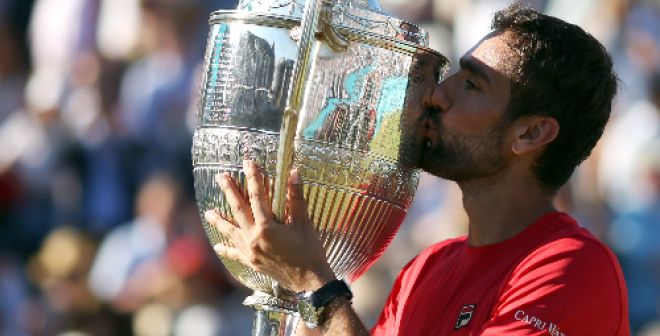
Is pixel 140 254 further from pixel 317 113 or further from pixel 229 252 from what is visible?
pixel 317 113

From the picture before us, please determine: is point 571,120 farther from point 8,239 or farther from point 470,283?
point 8,239

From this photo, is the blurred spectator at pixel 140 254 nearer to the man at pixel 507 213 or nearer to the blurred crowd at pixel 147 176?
the blurred crowd at pixel 147 176

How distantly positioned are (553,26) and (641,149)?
10.2ft

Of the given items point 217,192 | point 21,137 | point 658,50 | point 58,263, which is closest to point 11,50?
point 21,137

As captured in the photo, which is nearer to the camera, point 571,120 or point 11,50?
point 571,120

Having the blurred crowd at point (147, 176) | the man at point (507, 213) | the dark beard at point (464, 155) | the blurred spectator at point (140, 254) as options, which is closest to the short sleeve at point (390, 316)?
the man at point (507, 213)

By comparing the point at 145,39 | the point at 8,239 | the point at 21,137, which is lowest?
the point at 8,239

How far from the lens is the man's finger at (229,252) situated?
355cm

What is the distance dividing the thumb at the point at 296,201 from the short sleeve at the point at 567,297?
1.77ft

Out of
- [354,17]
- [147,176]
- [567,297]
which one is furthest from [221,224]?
[147,176]

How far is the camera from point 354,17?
349 cm

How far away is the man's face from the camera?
3.74 meters

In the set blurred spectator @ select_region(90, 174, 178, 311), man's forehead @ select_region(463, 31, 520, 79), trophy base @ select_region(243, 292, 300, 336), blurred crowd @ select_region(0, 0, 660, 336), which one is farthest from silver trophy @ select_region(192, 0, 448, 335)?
blurred spectator @ select_region(90, 174, 178, 311)

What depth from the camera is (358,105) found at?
3.52 metres
